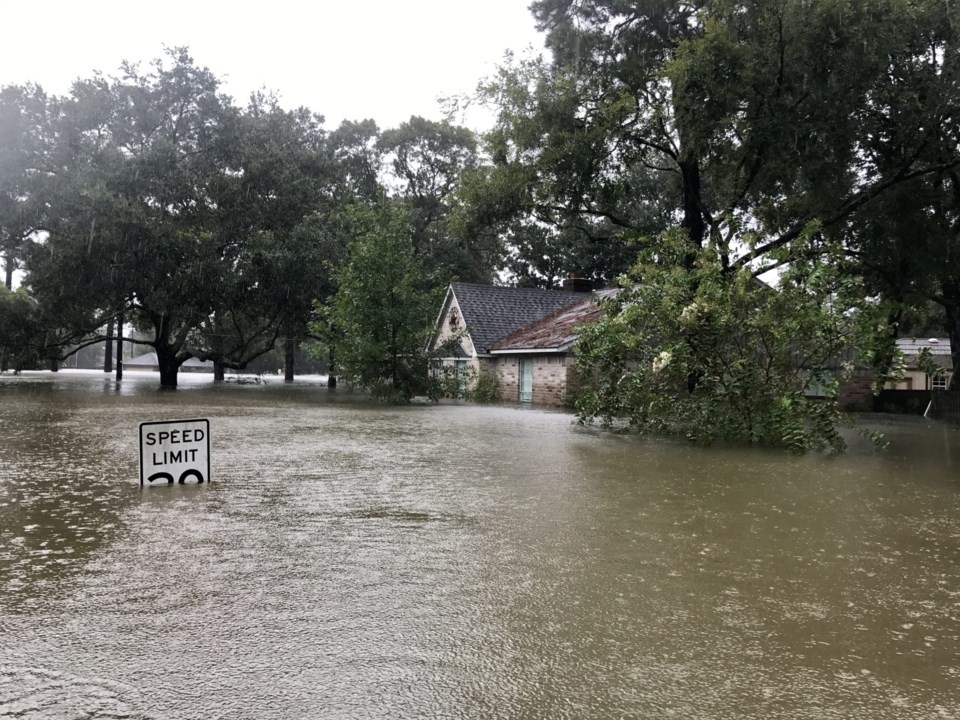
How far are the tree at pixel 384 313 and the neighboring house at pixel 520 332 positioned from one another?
2635 mm

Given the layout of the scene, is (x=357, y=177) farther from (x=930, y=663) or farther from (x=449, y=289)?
(x=930, y=663)

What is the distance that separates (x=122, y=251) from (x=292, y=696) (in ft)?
113

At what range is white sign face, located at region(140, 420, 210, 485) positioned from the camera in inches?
353

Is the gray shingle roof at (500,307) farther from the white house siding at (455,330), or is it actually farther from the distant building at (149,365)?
the distant building at (149,365)

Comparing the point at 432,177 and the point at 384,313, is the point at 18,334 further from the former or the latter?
the point at 432,177

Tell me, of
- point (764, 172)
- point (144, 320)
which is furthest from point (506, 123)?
point (144, 320)

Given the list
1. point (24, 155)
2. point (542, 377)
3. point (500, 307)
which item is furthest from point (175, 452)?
point (24, 155)

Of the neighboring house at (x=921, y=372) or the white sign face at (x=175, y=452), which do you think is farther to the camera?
the neighboring house at (x=921, y=372)

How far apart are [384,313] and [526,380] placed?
23.1 ft

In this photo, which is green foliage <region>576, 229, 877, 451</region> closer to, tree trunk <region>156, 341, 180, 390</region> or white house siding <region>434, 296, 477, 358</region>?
white house siding <region>434, 296, 477, 358</region>

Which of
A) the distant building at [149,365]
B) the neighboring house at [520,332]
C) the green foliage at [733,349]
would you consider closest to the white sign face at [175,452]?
the green foliage at [733,349]

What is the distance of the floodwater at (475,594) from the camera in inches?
141

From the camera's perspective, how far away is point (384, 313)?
27781 mm

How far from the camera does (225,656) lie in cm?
392
